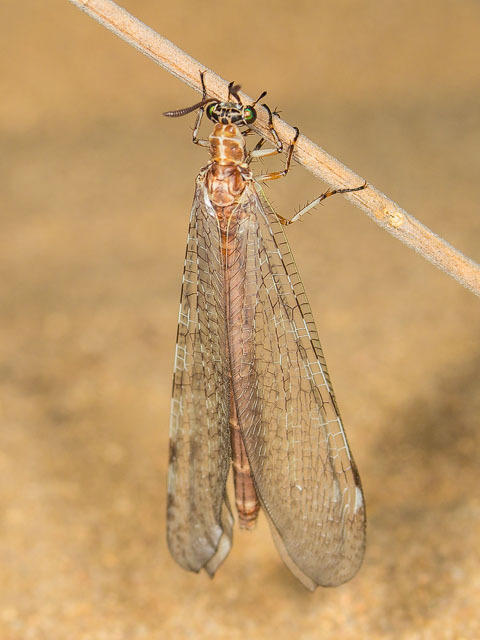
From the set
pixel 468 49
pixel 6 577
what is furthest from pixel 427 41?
pixel 6 577

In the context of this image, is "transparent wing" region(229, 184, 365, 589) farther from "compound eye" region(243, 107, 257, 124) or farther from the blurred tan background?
the blurred tan background

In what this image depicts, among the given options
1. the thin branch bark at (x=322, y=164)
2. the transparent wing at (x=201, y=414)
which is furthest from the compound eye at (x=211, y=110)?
the transparent wing at (x=201, y=414)

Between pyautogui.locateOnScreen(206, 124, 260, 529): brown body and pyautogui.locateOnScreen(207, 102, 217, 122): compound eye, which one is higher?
pyautogui.locateOnScreen(207, 102, 217, 122): compound eye

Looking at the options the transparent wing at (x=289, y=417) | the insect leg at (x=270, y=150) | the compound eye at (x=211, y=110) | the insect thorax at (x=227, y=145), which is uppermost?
the compound eye at (x=211, y=110)

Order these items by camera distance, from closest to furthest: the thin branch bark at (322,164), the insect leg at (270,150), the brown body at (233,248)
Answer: the thin branch bark at (322,164) < the insect leg at (270,150) < the brown body at (233,248)

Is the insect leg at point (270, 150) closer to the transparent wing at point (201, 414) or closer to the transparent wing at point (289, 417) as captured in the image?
the transparent wing at point (289, 417)

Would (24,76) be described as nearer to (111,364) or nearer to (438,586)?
(111,364)

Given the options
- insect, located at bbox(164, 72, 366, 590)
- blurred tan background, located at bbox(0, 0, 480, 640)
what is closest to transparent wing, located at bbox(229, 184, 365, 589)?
insect, located at bbox(164, 72, 366, 590)
